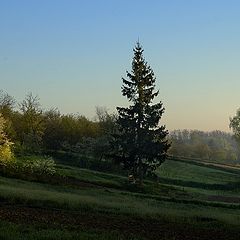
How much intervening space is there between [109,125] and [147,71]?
130 ft

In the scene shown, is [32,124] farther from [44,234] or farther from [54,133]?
[44,234]

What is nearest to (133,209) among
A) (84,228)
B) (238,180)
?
(84,228)

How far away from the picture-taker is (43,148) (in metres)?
107

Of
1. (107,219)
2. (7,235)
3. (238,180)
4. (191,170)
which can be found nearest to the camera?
(7,235)

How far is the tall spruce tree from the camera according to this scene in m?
63.3

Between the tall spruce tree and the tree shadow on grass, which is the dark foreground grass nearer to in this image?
the tall spruce tree

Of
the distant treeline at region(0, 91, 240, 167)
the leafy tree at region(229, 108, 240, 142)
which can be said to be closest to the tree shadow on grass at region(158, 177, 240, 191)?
the distant treeline at region(0, 91, 240, 167)

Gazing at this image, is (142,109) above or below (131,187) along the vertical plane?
above

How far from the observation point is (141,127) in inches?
2525

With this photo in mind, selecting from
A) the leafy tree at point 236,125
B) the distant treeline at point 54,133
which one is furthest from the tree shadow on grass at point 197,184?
the leafy tree at point 236,125

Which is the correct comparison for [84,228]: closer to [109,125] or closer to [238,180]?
[238,180]

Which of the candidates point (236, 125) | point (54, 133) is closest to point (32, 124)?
point (54, 133)

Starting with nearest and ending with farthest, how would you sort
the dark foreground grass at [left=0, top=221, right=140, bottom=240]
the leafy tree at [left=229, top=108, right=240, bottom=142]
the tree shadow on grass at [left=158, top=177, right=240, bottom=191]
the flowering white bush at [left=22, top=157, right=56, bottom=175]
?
the dark foreground grass at [left=0, top=221, right=140, bottom=240]
the flowering white bush at [left=22, top=157, right=56, bottom=175]
the tree shadow on grass at [left=158, top=177, right=240, bottom=191]
the leafy tree at [left=229, top=108, right=240, bottom=142]

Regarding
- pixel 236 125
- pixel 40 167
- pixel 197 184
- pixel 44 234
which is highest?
pixel 236 125
